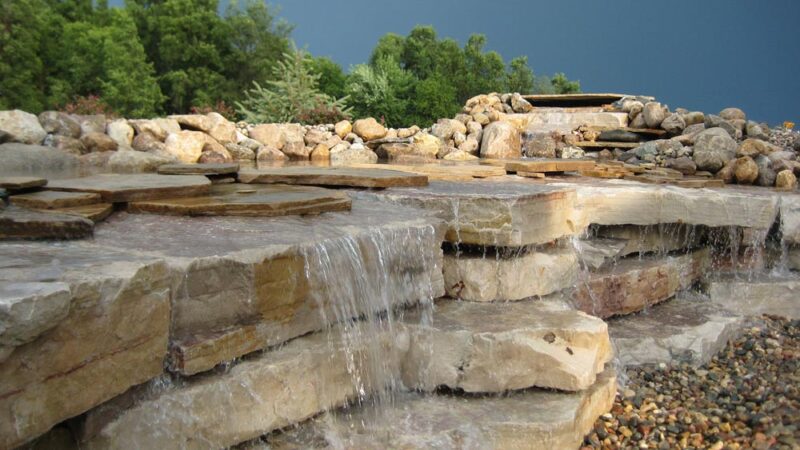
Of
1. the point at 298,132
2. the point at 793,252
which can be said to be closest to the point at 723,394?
the point at 793,252

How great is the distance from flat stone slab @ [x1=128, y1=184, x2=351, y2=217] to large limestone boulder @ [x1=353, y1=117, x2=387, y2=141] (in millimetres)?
7073

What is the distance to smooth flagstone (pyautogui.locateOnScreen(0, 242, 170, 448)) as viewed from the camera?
1840 mm

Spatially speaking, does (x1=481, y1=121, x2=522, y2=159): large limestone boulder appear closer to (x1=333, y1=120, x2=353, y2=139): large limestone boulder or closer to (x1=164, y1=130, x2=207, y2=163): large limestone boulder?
(x1=333, y1=120, x2=353, y2=139): large limestone boulder

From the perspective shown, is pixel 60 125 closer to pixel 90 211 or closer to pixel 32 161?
pixel 32 161

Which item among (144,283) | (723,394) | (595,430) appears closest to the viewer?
(144,283)

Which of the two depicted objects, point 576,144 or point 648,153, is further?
point 576,144

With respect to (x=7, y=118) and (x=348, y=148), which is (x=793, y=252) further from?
(x=7, y=118)

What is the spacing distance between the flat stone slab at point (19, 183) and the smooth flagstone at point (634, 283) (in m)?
3.05

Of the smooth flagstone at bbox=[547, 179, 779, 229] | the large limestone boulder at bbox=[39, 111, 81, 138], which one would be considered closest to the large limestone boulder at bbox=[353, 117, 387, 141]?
the large limestone boulder at bbox=[39, 111, 81, 138]

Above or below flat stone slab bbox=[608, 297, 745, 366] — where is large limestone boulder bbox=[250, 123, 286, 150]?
above

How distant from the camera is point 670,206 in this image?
17.3ft

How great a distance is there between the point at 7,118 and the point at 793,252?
8256 mm

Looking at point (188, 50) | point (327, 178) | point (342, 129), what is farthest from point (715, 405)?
point (188, 50)

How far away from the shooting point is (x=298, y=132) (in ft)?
34.7
